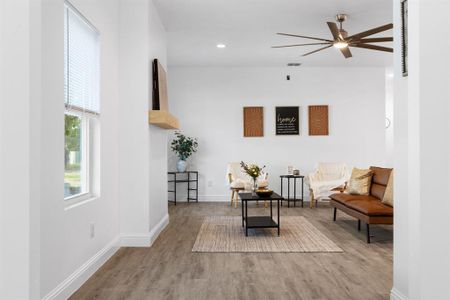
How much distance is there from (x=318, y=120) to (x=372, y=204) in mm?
3702

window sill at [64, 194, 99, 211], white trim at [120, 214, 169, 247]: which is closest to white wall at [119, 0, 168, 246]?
white trim at [120, 214, 169, 247]

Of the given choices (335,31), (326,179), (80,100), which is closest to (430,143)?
(80,100)

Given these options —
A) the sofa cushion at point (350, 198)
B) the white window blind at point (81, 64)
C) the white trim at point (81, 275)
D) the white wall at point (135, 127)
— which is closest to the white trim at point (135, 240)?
the white wall at point (135, 127)

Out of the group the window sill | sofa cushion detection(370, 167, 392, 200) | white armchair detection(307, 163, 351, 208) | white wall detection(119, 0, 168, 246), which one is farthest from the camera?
white armchair detection(307, 163, 351, 208)

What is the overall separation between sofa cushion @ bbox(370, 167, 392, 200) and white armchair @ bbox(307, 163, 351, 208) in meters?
1.55

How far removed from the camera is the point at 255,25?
198 inches

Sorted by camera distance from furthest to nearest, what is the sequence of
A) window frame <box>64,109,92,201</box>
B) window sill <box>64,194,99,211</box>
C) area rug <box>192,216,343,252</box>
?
area rug <box>192,216,343,252</box> < window frame <box>64,109,92,201</box> < window sill <box>64,194,99,211</box>

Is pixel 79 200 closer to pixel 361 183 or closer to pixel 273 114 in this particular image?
pixel 361 183

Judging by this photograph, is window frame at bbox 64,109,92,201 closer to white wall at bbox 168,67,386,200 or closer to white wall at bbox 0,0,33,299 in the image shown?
white wall at bbox 0,0,33,299

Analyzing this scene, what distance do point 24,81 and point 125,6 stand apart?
266cm

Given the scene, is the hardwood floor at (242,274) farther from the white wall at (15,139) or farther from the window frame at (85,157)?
the white wall at (15,139)

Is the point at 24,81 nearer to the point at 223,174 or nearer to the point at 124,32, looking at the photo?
the point at 124,32

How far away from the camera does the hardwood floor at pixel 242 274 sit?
255 cm

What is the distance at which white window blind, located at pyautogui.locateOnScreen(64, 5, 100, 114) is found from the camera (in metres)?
2.69
